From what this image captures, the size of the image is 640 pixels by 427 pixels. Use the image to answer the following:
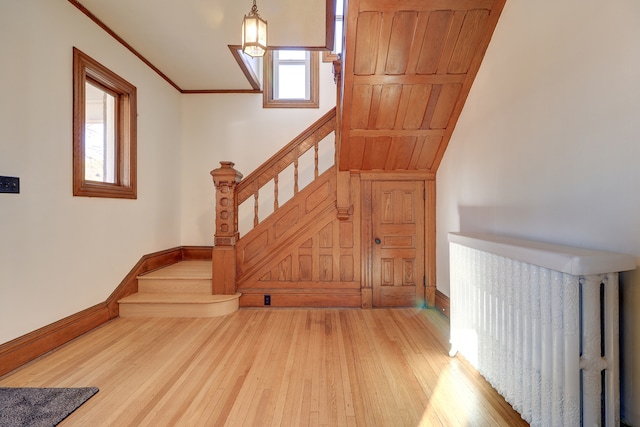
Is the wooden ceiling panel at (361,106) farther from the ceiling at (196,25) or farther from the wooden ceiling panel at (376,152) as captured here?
the ceiling at (196,25)

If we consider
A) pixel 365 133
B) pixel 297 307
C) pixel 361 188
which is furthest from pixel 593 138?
pixel 297 307

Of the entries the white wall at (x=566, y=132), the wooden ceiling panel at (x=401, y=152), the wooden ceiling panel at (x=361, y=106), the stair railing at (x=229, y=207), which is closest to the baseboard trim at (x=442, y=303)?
the white wall at (x=566, y=132)

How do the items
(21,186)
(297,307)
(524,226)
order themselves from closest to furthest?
(524,226), (21,186), (297,307)

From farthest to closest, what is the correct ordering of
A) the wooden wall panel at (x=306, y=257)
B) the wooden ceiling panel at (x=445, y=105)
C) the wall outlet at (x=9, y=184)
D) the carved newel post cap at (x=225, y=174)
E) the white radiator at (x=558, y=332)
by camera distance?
the wooden wall panel at (x=306, y=257) < the carved newel post cap at (x=225, y=174) < the wooden ceiling panel at (x=445, y=105) < the wall outlet at (x=9, y=184) < the white radiator at (x=558, y=332)

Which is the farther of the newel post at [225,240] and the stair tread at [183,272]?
the stair tread at [183,272]

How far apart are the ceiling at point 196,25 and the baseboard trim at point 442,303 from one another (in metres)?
3.16

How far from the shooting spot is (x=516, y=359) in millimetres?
1446

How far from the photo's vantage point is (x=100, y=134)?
3.25m

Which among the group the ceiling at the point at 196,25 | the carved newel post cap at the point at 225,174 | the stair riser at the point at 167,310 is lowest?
the stair riser at the point at 167,310

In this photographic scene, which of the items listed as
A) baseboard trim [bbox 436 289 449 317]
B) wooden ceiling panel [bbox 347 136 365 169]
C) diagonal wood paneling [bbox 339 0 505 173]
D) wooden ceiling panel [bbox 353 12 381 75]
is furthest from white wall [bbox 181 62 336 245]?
baseboard trim [bbox 436 289 449 317]

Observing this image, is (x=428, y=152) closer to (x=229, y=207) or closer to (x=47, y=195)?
(x=229, y=207)

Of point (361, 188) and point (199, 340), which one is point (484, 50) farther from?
point (199, 340)

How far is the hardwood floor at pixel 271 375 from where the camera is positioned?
159cm

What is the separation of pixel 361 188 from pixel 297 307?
162 centimetres
